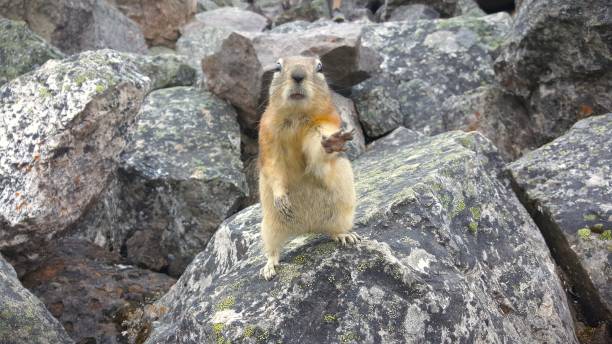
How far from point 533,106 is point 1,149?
7.91 meters

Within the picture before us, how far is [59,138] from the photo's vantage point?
25.1 feet

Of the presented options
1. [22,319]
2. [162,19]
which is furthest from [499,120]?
[162,19]

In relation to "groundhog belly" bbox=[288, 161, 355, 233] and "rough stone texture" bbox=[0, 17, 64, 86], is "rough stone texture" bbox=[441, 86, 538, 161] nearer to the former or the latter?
"groundhog belly" bbox=[288, 161, 355, 233]

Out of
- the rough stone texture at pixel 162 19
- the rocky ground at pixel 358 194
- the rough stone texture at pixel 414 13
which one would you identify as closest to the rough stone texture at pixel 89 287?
the rocky ground at pixel 358 194

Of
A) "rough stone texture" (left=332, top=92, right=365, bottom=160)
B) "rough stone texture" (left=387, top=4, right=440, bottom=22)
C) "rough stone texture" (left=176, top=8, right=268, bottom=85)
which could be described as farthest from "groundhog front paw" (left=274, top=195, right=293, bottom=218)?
"rough stone texture" (left=387, top=4, right=440, bottom=22)

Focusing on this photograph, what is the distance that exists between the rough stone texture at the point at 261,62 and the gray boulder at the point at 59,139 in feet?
9.47

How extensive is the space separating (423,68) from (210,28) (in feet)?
27.2

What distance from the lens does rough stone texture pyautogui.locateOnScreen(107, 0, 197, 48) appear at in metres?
19.2

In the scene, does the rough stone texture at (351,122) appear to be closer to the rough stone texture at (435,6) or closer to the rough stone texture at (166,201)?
the rough stone texture at (166,201)

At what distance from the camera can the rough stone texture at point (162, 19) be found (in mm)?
19188

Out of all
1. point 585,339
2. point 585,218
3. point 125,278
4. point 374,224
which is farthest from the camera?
point 125,278

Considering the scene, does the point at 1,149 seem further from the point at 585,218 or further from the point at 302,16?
the point at 302,16

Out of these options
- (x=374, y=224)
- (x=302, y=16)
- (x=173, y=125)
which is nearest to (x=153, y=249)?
(x=173, y=125)

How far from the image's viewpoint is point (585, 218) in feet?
24.0
